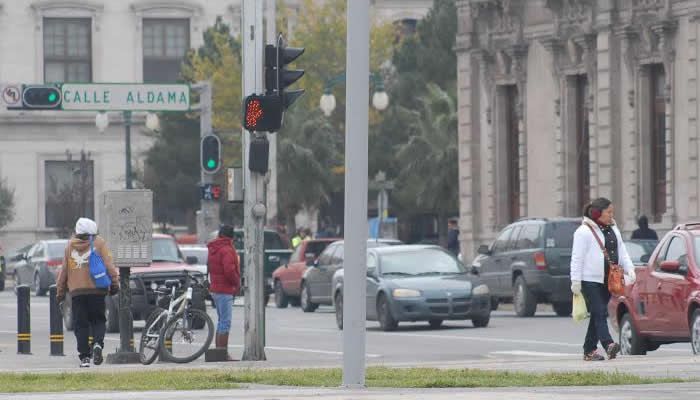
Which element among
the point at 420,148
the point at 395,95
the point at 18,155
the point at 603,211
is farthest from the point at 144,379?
the point at 18,155

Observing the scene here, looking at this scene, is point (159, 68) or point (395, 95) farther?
point (159, 68)

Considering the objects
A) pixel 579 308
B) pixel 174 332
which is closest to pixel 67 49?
pixel 174 332

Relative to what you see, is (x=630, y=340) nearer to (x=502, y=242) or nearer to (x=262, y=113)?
(x=262, y=113)

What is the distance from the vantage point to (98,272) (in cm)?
2398

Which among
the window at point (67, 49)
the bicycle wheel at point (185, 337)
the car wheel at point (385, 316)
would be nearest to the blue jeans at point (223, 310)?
the bicycle wheel at point (185, 337)

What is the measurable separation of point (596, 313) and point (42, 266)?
3377 centimetres

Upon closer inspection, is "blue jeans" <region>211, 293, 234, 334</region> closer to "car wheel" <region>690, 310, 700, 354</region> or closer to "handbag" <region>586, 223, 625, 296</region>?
"handbag" <region>586, 223, 625, 296</region>

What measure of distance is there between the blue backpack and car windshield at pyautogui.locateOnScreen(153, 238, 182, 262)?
11.0 meters

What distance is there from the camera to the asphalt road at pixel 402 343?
24609mm

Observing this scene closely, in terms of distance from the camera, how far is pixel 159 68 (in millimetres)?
94625

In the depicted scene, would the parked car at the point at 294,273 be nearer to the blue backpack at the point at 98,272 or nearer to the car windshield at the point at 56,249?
the car windshield at the point at 56,249

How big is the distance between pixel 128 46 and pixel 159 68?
1.68m

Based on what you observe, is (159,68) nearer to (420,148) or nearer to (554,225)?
(420,148)

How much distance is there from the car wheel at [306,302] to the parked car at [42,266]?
11.7m
